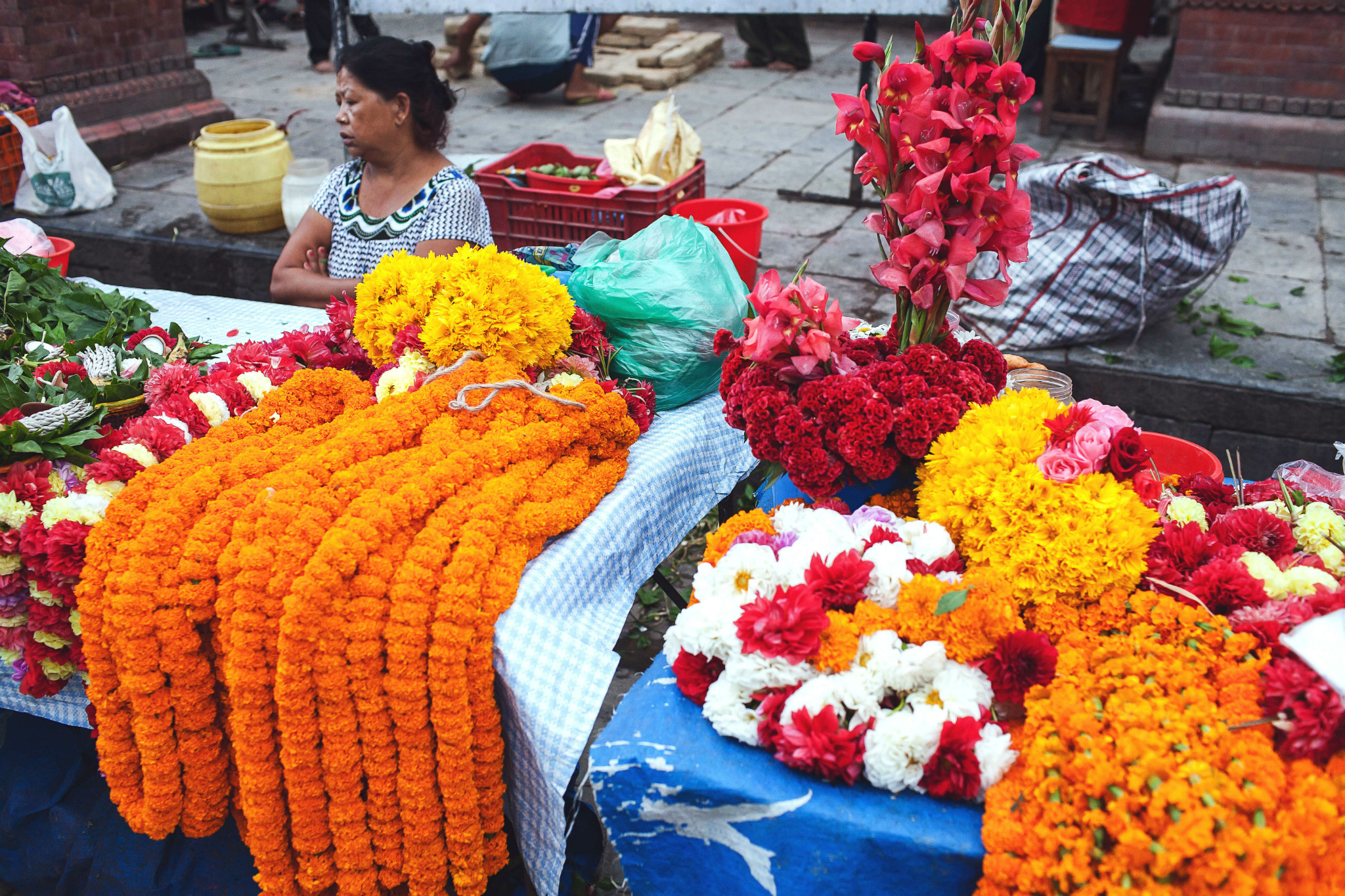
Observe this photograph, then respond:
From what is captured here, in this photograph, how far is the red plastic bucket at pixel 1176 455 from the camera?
2418 millimetres

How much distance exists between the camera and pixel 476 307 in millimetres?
2143

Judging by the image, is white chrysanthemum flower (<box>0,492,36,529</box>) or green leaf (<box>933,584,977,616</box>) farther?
white chrysanthemum flower (<box>0,492,36,529</box>)

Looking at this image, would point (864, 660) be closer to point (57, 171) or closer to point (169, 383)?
point (169, 383)

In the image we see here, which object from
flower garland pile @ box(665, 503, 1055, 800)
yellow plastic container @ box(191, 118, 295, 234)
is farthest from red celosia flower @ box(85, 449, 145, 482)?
yellow plastic container @ box(191, 118, 295, 234)

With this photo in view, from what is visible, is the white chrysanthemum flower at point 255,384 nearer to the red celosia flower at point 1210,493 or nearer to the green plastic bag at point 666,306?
the green plastic bag at point 666,306

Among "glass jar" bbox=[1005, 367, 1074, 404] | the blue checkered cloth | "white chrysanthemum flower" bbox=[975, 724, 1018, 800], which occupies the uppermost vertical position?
"glass jar" bbox=[1005, 367, 1074, 404]

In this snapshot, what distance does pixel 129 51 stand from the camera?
660 centimetres

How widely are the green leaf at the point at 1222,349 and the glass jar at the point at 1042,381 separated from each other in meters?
1.67

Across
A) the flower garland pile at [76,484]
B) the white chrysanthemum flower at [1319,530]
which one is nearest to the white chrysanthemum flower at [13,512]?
the flower garland pile at [76,484]

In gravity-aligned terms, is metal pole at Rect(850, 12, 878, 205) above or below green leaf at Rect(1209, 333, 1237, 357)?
above

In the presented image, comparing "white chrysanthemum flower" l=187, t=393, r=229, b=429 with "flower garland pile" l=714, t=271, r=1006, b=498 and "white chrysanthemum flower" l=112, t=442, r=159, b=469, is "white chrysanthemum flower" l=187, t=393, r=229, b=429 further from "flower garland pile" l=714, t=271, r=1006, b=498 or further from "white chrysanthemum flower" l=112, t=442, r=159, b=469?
"flower garland pile" l=714, t=271, r=1006, b=498

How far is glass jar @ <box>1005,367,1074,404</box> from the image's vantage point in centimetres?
255

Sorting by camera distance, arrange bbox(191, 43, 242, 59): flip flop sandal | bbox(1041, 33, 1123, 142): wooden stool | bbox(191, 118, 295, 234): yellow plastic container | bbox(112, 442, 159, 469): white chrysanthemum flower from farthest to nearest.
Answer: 1. bbox(191, 43, 242, 59): flip flop sandal
2. bbox(1041, 33, 1123, 142): wooden stool
3. bbox(191, 118, 295, 234): yellow plastic container
4. bbox(112, 442, 159, 469): white chrysanthemum flower

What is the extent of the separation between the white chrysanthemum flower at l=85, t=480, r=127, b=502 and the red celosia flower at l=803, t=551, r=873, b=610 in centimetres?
143
